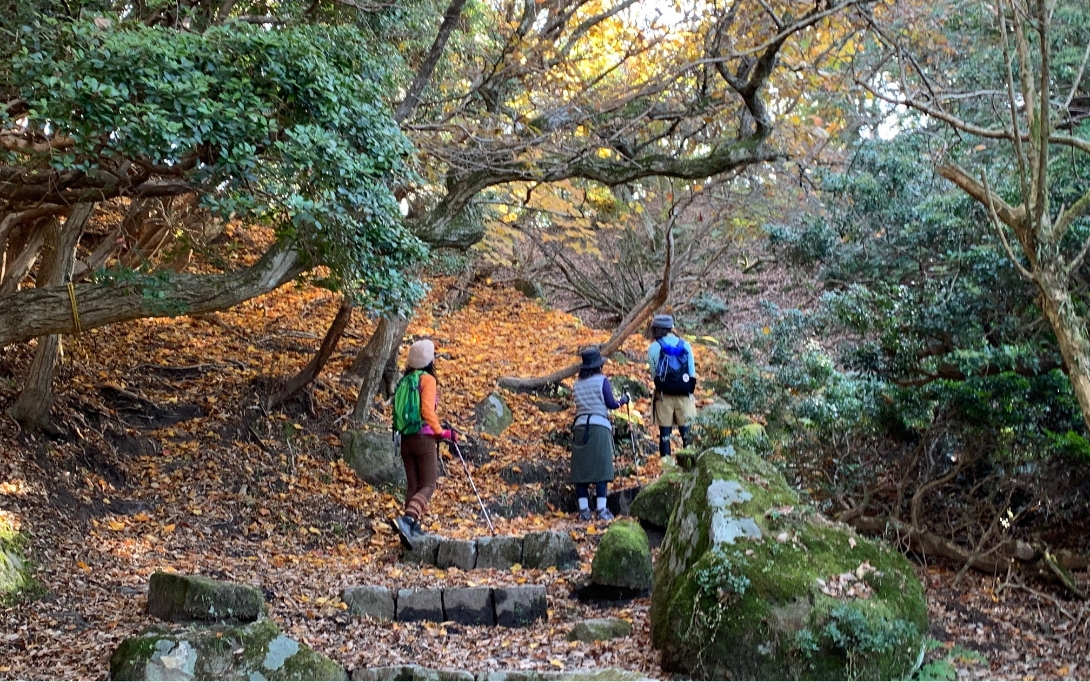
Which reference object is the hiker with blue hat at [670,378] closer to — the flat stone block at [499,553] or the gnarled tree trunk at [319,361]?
the flat stone block at [499,553]

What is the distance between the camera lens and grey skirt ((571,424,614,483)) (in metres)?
9.25

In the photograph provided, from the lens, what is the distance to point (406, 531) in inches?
321

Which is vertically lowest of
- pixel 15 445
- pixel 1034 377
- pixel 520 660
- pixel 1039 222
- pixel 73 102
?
pixel 520 660

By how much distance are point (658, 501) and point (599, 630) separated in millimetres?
2802

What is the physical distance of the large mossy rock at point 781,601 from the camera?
4.98 m

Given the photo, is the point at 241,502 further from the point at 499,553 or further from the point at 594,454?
the point at 594,454

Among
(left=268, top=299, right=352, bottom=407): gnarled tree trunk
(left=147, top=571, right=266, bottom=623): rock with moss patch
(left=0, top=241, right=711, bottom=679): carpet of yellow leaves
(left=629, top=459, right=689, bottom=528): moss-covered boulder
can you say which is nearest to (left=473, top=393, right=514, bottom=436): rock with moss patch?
(left=0, top=241, right=711, bottom=679): carpet of yellow leaves

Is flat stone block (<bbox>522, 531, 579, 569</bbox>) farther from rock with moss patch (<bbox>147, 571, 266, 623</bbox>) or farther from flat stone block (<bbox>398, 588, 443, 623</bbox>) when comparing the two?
rock with moss patch (<bbox>147, 571, 266, 623</bbox>)

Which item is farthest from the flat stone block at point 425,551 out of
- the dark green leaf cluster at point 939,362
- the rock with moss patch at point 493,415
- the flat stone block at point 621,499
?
the rock with moss patch at point 493,415

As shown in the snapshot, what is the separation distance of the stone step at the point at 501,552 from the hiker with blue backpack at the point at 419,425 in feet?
0.73

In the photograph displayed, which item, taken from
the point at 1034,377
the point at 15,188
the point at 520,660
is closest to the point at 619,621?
the point at 520,660

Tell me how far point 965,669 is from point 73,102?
265 inches

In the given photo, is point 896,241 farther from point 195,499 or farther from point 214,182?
point 195,499

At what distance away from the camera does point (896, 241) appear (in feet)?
33.4
